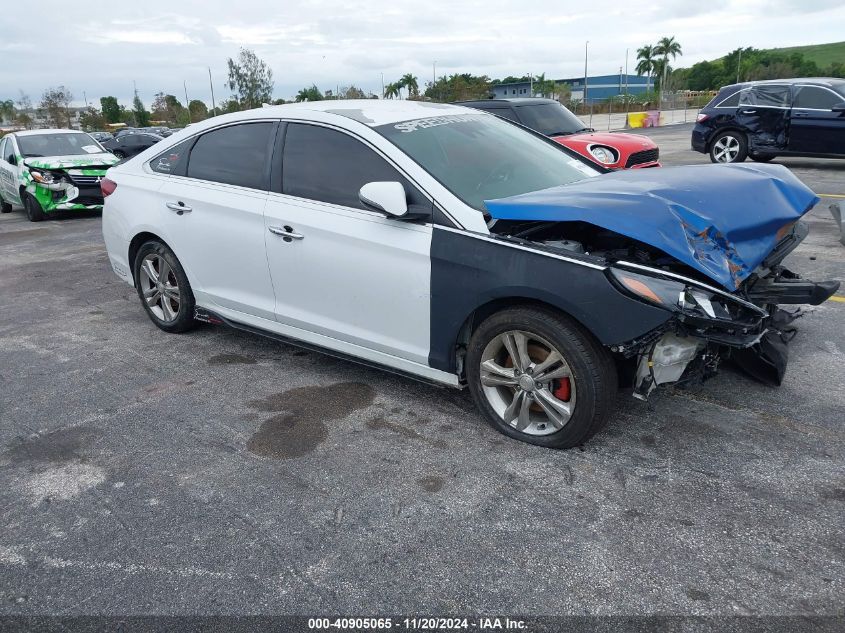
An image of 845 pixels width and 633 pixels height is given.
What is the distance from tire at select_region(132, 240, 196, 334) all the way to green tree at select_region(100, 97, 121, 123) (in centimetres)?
6820

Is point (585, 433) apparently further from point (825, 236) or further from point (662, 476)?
point (825, 236)

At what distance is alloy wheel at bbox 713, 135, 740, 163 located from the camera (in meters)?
13.4

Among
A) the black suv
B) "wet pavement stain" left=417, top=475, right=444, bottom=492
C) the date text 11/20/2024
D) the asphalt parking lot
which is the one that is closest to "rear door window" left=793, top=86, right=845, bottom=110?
the black suv

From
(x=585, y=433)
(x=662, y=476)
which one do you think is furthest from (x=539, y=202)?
(x=662, y=476)

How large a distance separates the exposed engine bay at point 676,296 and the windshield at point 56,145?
11.7m

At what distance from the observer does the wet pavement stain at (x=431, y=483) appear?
3100 mm

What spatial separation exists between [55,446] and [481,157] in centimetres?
286

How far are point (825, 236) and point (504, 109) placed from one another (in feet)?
16.0

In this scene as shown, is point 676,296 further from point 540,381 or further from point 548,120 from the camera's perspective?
point 548,120

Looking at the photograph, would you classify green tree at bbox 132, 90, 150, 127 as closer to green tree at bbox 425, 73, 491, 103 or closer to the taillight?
green tree at bbox 425, 73, 491, 103

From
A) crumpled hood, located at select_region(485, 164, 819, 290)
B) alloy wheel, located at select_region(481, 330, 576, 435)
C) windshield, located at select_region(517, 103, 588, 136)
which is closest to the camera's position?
crumpled hood, located at select_region(485, 164, 819, 290)

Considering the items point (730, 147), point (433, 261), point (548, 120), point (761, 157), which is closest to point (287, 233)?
point (433, 261)

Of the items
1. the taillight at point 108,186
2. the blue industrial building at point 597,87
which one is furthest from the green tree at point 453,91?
the taillight at point 108,186

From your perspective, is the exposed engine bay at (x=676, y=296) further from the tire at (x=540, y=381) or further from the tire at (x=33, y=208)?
the tire at (x=33, y=208)
